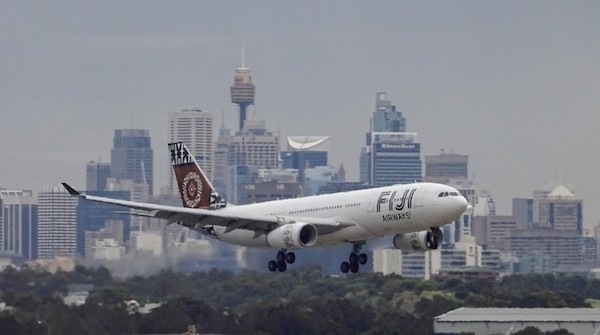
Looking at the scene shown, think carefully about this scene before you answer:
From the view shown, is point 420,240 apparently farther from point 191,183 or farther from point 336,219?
point 191,183

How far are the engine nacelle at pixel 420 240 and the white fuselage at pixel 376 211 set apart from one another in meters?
1.44

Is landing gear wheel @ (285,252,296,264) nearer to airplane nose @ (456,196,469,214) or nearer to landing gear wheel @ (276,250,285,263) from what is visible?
landing gear wheel @ (276,250,285,263)

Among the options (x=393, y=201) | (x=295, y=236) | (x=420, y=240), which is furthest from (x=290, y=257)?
(x=393, y=201)

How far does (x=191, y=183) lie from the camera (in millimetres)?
110062

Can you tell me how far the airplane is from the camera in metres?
91.4

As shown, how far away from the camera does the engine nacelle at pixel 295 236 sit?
95188mm

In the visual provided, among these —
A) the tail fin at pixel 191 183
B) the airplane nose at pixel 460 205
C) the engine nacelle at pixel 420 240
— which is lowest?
the engine nacelle at pixel 420 240

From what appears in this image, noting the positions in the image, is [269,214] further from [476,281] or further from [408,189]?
[476,281]

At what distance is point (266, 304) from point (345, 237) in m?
38.8

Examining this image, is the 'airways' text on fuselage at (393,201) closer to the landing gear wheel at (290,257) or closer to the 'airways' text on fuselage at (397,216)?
the 'airways' text on fuselage at (397,216)

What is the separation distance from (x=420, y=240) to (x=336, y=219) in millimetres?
3841

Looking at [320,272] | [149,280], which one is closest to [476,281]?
[320,272]

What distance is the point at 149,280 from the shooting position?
148m

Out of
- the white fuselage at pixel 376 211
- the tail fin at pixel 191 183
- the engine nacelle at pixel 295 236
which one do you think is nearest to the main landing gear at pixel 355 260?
the white fuselage at pixel 376 211
